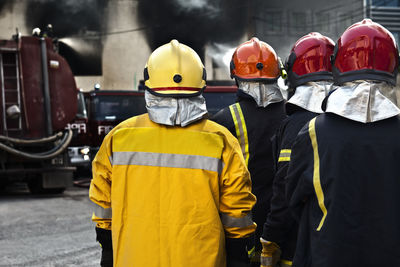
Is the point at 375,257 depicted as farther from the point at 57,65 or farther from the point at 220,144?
the point at 57,65

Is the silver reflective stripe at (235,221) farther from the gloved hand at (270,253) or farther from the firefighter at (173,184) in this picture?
the gloved hand at (270,253)

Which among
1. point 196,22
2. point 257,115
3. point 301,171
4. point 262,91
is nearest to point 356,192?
point 301,171

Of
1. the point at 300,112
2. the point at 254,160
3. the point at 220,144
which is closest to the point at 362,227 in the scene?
the point at 220,144

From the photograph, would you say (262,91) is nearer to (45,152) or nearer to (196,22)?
(45,152)

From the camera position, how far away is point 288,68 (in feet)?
12.0

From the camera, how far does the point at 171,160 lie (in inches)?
103

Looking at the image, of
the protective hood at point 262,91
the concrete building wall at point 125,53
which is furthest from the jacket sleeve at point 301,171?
the concrete building wall at point 125,53

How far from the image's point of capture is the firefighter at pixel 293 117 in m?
3.11

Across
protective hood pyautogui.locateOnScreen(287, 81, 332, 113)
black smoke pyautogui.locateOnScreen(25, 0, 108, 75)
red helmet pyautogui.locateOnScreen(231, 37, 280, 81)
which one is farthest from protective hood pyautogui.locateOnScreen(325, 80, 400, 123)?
black smoke pyautogui.locateOnScreen(25, 0, 108, 75)

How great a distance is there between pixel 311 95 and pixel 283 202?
722 millimetres

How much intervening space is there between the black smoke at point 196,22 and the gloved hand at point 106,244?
29.1m

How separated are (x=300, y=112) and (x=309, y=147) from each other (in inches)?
39.9

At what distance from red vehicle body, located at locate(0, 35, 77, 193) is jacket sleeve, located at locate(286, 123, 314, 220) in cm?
878

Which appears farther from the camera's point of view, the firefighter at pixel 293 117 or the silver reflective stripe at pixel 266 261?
the silver reflective stripe at pixel 266 261
